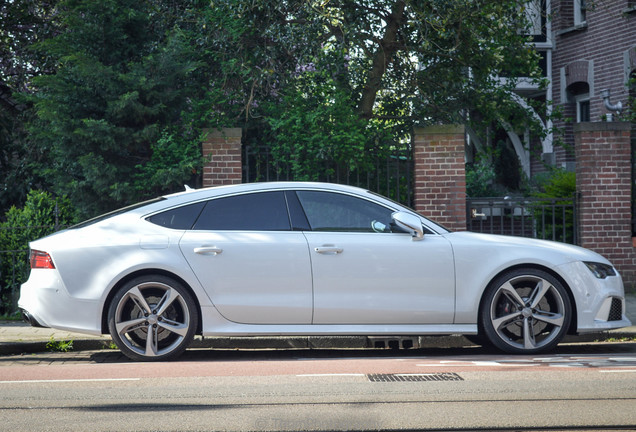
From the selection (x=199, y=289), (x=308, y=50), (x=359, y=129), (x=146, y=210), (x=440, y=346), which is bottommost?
(x=440, y=346)

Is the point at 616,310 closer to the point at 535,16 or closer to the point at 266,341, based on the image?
the point at 266,341

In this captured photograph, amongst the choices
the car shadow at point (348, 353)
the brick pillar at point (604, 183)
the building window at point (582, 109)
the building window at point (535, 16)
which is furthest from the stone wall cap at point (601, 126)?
the building window at point (582, 109)

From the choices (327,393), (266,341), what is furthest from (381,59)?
(327,393)

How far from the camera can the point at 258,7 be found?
1190 cm

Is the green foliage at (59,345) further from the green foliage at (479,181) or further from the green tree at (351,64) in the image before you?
the green foliage at (479,181)

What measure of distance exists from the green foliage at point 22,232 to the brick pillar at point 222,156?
6.04 ft

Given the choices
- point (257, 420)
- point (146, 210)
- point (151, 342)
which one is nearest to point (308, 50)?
point (146, 210)

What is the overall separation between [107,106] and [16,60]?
18.3 ft

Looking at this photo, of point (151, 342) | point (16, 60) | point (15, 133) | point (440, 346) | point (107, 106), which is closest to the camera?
point (151, 342)

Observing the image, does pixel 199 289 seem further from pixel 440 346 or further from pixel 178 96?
pixel 178 96

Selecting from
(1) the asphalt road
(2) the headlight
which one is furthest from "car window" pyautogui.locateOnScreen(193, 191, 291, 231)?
(2) the headlight

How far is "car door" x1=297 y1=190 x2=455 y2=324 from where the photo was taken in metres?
7.43

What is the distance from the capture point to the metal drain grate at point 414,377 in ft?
21.0

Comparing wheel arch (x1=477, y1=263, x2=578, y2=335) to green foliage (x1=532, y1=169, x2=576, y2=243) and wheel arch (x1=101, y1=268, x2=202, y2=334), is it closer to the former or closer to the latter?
wheel arch (x1=101, y1=268, x2=202, y2=334)
